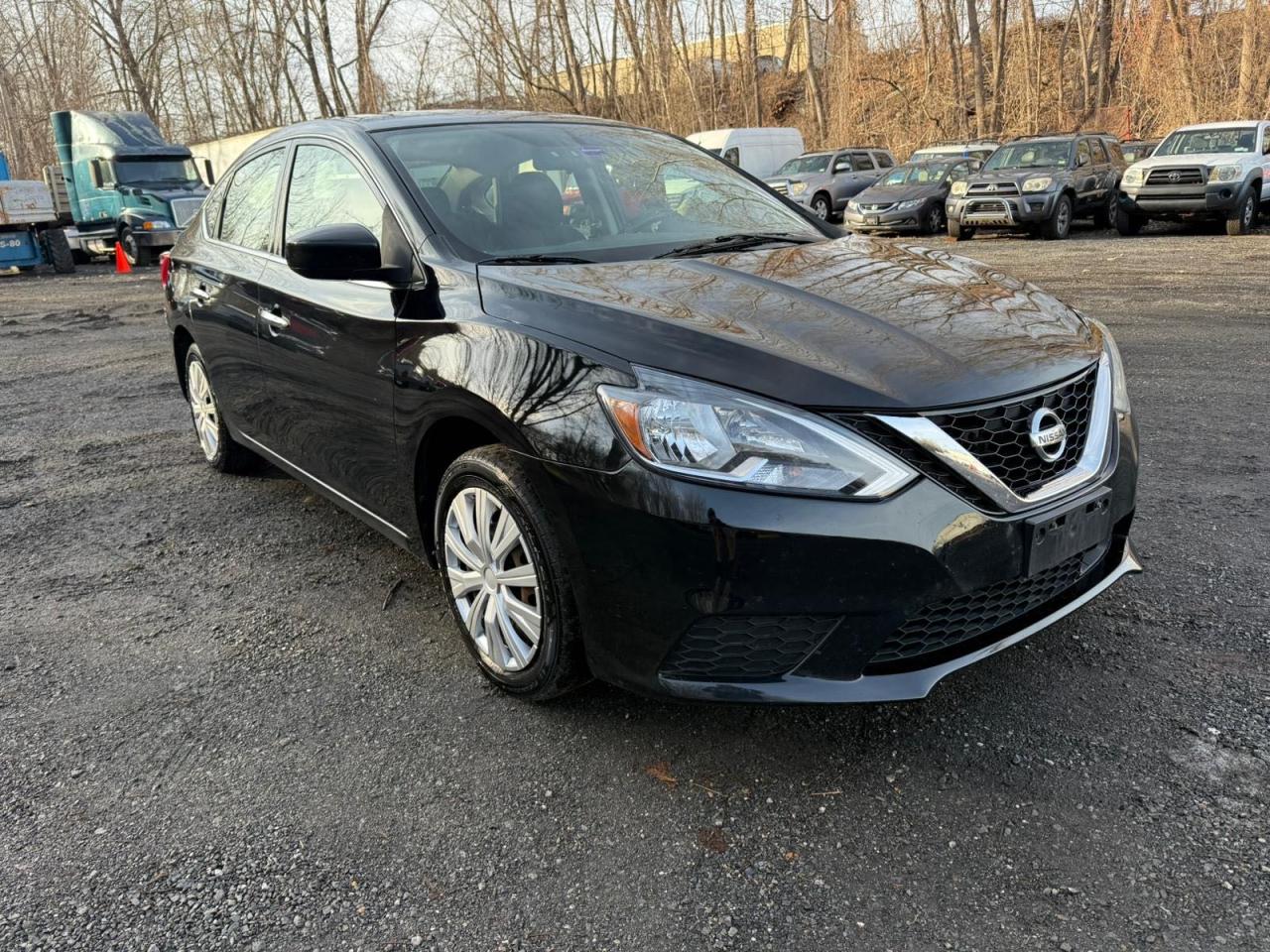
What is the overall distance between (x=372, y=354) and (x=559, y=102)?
113 ft

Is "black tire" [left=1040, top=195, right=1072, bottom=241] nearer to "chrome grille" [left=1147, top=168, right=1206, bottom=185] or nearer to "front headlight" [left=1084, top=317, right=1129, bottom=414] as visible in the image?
"chrome grille" [left=1147, top=168, right=1206, bottom=185]

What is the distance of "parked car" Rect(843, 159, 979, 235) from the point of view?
18.4 m

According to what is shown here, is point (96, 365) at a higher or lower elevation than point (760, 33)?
lower

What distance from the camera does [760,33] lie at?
3731cm

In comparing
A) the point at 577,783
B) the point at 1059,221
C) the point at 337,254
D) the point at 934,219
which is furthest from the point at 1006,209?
the point at 577,783

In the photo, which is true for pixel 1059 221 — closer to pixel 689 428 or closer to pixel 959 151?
pixel 959 151

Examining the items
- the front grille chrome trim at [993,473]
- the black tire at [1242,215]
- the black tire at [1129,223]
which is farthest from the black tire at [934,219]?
the front grille chrome trim at [993,473]

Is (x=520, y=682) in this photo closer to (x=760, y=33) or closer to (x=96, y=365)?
(x=96, y=365)

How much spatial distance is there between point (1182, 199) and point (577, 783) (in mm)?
16390

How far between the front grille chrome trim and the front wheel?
21.1 m

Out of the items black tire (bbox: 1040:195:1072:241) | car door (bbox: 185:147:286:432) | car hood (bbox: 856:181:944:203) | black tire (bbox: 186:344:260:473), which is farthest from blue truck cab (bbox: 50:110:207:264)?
car door (bbox: 185:147:286:432)

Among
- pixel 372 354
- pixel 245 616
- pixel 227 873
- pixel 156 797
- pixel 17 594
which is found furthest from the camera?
pixel 17 594

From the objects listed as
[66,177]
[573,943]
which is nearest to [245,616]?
[573,943]

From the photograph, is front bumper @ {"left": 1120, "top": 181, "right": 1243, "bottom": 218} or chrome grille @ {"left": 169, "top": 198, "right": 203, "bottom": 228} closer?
front bumper @ {"left": 1120, "top": 181, "right": 1243, "bottom": 218}
